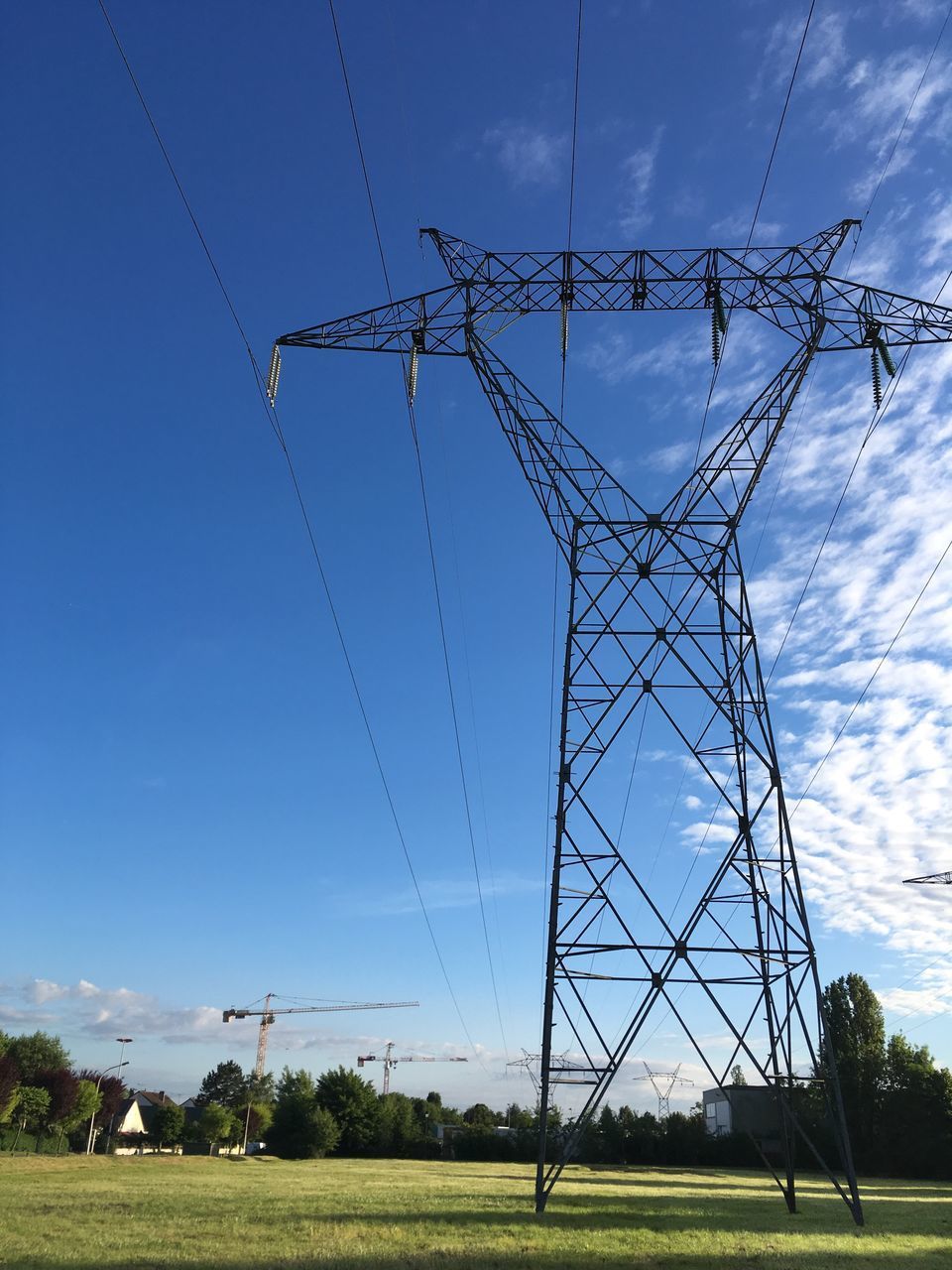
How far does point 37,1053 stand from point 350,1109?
2548 centimetres

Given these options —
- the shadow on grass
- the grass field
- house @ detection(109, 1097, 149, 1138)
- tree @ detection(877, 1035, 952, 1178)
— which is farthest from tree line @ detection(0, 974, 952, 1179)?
the shadow on grass

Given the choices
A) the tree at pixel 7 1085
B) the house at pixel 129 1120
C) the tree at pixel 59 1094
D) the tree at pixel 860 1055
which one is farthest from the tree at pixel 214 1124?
the tree at pixel 860 1055

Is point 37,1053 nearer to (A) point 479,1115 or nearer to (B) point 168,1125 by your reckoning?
(B) point 168,1125

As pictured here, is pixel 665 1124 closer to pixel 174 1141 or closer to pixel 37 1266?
pixel 174 1141

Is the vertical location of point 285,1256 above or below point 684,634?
below

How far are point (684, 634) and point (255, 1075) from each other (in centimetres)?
18663

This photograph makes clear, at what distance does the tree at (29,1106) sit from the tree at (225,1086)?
113 metres

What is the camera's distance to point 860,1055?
7606 cm

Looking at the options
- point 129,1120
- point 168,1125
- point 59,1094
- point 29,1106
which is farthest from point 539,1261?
point 129,1120

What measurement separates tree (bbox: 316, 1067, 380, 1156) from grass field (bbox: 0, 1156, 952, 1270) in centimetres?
5213

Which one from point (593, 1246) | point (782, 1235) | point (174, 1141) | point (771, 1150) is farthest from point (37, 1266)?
point (174, 1141)

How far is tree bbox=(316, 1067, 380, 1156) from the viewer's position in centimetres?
8044

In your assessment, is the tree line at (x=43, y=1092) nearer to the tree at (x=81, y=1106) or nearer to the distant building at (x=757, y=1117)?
the tree at (x=81, y=1106)

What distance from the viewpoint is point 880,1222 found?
79.5 ft
